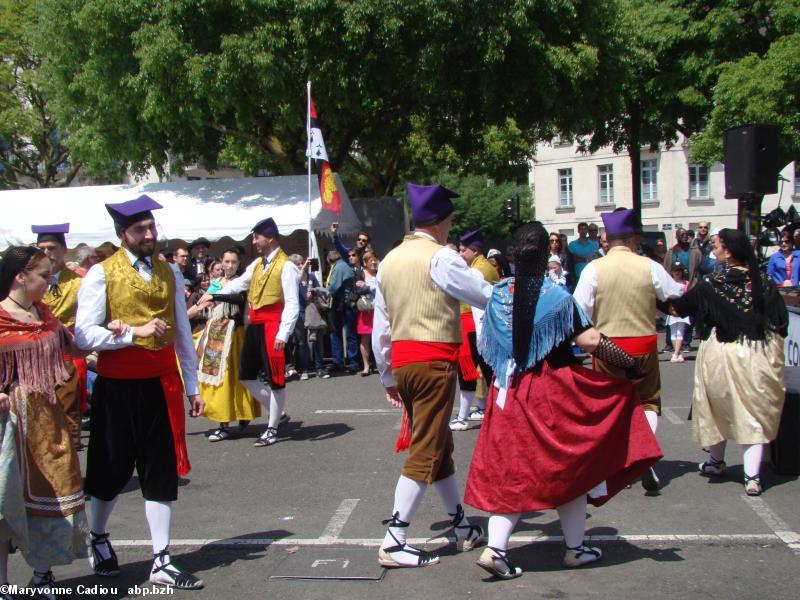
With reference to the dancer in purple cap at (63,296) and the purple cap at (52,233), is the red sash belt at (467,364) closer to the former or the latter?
the dancer in purple cap at (63,296)

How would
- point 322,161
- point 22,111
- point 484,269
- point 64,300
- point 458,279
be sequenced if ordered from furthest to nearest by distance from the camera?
point 22,111 → point 322,161 → point 484,269 → point 64,300 → point 458,279

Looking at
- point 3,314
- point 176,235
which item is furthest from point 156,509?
point 176,235

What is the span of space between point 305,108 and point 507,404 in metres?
16.1

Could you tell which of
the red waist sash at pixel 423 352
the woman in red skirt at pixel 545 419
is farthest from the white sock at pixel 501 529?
the red waist sash at pixel 423 352

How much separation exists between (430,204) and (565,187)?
4742 cm

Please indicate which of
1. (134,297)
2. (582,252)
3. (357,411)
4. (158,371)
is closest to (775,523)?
(158,371)

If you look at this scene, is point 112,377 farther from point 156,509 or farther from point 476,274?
point 476,274

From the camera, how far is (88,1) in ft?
60.7

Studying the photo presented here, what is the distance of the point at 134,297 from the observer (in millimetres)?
4723

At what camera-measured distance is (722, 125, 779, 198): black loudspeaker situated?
1017 cm

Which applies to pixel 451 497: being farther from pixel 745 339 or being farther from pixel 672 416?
pixel 672 416

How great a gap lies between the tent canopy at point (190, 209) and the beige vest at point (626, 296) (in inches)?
463

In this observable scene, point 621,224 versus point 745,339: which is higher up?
point 621,224

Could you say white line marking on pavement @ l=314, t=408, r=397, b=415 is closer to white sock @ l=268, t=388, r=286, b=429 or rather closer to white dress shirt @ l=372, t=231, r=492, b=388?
white sock @ l=268, t=388, r=286, b=429
